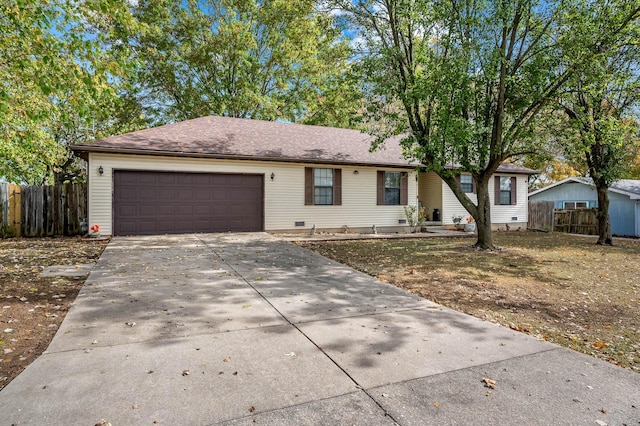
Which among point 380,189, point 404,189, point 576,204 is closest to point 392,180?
point 404,189

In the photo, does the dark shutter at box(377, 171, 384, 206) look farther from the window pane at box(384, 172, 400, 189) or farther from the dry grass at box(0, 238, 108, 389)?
the dry grass at box(0, 238, 108, 389)

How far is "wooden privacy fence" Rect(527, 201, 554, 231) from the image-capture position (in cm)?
1919

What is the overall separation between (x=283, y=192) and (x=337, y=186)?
2.21m

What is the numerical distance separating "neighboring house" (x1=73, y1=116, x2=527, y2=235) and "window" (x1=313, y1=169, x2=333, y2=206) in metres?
0.04

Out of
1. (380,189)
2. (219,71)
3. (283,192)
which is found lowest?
(283,192)

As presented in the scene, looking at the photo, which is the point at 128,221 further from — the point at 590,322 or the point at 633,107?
the point at 633,107

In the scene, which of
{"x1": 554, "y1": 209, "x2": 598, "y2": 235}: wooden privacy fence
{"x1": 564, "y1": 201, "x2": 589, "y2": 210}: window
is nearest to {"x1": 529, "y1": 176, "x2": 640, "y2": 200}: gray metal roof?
{"x1": 564, "y1": 201, "x2": 589, "y2": 210}: window

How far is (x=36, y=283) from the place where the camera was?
5664 mm

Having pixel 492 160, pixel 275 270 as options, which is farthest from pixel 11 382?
pixel 492 160

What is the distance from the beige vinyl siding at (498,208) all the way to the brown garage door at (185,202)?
27.9 ft

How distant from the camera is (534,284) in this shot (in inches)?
259

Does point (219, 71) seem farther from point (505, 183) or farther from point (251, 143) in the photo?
point (505, 183)

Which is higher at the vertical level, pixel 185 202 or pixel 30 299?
pixel 185 202

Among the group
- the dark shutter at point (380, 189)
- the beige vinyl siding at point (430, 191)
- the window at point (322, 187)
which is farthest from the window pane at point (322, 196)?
the beige vinyl siding at point (430, 191)
